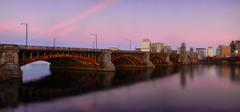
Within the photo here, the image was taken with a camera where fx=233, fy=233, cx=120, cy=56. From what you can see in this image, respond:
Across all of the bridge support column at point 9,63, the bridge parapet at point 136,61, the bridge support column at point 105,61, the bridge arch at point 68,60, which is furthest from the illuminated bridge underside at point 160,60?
the bridge support column at point 9,63

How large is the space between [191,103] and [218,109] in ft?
12.3

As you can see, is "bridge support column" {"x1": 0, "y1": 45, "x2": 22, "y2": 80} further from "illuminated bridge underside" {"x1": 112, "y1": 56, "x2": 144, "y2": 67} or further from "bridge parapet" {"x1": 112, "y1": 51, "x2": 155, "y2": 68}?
"illuminated bridge underside" {"x1": 112, "y1": 56, "x2": 144, "y2": 67}

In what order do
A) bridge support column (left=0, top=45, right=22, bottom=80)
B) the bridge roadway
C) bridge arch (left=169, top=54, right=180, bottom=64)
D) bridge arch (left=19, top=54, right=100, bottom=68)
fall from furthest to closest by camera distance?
1. bridge arch (left=169, top=54, right=180, bottom=64)
2. bridge arch (left=19, top=54, right=100, bottom=68)
3. the bridge roadway
4. bridge support column (left=0, top=45, right=22, bottom=80)

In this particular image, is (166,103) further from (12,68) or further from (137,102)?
(12,68)

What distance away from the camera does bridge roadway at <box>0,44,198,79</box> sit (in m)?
46.9

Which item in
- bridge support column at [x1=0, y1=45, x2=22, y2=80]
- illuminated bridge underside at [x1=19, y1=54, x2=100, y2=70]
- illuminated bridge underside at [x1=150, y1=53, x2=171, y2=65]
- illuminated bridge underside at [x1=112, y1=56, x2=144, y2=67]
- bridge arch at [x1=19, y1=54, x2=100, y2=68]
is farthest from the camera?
illuminated bridge underside at [x1=150, y1=53, x2=171, y2=65]

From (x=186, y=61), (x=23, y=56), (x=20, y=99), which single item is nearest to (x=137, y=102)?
(x=20, y=99)

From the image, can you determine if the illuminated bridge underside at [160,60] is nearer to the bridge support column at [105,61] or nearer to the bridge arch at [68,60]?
the bridge support column at [105,61]

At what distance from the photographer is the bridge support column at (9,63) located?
45975 mm

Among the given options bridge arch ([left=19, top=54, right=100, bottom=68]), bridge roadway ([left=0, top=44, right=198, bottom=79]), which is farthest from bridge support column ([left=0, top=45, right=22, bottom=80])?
bridge arch ([left=19, top=54, right=100, bottom=68])

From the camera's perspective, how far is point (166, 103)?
97.1 feet

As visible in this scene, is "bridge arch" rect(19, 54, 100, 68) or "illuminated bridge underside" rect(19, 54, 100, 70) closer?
"bridge arch" rect(19, 54, 100, 68)

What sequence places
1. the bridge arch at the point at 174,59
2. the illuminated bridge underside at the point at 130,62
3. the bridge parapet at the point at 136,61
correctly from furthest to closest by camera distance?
the bridge arch at the point at 174,59, the illuminated bridge underside at the point at 130,62, the bridge parapet at the point at 136,61

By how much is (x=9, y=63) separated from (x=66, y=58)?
26023 millimetres
